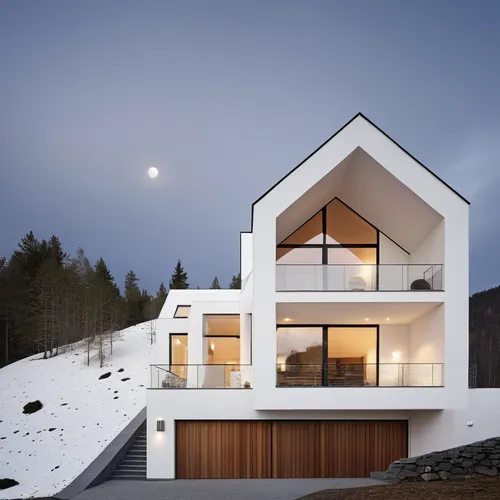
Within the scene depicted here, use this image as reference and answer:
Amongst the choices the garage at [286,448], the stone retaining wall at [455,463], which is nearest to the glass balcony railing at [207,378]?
the garage at [286,448]

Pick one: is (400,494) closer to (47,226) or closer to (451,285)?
(451,285)

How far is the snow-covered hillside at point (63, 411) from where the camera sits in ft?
50.6

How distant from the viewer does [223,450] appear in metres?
11.9

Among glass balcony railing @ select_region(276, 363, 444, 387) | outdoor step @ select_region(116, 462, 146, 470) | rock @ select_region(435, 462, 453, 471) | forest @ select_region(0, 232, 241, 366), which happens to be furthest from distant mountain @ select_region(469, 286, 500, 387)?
outdoor step @ select_region(116, 462, 146, 470)

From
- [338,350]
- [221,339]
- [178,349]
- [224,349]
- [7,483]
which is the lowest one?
[7,483]

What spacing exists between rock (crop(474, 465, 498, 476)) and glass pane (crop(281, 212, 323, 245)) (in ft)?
22.5

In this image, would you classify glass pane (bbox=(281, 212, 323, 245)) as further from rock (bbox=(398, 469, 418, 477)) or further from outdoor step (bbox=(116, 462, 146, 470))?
outdoor step (bbox=(116, 462, 146, 470))

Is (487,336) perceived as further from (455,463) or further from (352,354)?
(455,463)

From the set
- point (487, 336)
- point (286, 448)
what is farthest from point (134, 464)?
point (487, 336)

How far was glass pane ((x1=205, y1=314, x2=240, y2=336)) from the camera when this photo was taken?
17344 mm

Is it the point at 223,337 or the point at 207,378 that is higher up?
the point at 223,337

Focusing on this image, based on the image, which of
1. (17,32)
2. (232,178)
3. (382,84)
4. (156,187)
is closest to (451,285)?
(17,32)

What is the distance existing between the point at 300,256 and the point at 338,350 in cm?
298

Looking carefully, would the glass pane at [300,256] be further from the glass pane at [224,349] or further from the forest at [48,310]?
the forest at [48,310]
